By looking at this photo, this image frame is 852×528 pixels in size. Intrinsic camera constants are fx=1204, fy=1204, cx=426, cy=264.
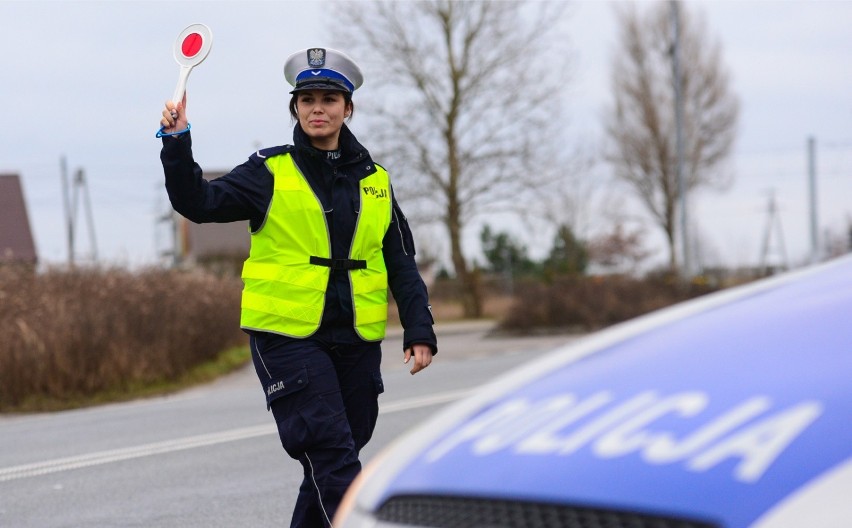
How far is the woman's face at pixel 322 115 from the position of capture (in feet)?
13.1

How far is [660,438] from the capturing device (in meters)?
1.46

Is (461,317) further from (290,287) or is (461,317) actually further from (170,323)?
(290,287)

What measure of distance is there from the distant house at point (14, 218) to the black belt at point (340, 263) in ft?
79.2

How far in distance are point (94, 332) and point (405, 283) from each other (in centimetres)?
927

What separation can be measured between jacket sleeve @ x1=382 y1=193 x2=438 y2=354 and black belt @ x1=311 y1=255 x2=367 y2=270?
8.7 inches

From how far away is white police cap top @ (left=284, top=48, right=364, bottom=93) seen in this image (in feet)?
13.3

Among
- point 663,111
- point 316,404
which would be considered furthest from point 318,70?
point 663,111

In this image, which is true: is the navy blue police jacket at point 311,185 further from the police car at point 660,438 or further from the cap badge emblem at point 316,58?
the police car at point 660,438

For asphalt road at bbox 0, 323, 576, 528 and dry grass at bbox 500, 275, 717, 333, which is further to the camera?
dry grass at bbox 500, 275, 717, 333

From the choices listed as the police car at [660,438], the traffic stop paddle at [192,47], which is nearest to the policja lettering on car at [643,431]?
the police car at [660,438]

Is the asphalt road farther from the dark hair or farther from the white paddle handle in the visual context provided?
the white paddle handle

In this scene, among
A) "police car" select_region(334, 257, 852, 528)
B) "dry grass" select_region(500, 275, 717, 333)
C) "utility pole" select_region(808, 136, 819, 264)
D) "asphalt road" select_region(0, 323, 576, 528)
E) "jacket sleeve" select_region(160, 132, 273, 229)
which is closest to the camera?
"police car" select_region(334, 257, 852, 528)

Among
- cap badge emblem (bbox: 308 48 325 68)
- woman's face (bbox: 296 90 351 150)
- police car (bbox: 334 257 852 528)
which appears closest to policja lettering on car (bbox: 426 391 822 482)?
police car (bbox: 334 257 852 528)

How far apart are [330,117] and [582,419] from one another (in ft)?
8.50
